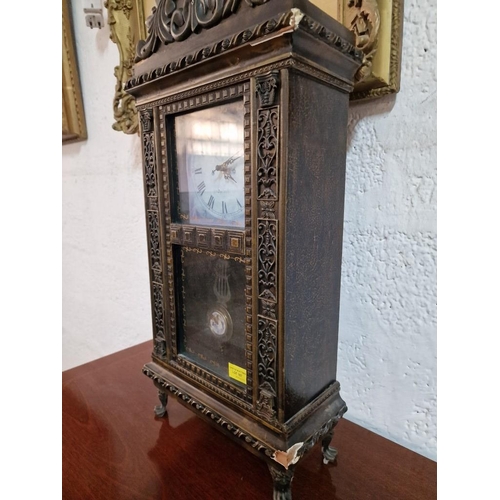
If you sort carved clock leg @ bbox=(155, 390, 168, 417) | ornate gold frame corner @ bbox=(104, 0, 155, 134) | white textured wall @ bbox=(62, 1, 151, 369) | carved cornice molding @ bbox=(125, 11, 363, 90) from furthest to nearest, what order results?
white textured wall @ bbox=(62, 1, 151, 369), ornate gold frame corner @ bbox=(104, 0, 155, 134), carved clock leg @ bbox=(155, 390, 168, 417), carved cornice molding @ bbox=(125, 11, 363, 90)

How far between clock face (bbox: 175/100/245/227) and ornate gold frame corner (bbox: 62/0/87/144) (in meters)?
0.89

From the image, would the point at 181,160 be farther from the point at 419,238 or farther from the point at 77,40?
the point at 77,40

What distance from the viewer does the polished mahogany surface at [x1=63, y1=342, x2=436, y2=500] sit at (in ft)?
1.99

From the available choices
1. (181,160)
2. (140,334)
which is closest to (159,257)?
(181,160)

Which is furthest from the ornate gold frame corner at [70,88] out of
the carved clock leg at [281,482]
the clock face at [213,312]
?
the carved clock leg at [281,482]

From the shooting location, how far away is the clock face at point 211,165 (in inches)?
22.5

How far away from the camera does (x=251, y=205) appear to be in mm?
531

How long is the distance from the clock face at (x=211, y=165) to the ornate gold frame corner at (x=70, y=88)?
0.89 m

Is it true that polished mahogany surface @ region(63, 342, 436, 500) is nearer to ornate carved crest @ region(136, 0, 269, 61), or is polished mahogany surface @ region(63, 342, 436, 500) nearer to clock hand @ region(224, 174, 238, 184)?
clock hand @ region(224, 174, 238, 184)

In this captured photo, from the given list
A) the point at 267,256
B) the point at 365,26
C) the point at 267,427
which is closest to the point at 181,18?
the point at 365,26

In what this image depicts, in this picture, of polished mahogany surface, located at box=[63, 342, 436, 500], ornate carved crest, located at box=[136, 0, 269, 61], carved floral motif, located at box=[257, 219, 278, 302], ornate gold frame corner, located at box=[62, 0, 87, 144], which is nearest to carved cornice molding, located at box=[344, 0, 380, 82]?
ornate carved crest, located at box=[136, 0, 269, 61]

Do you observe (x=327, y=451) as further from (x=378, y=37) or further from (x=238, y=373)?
(x=378, y=37)

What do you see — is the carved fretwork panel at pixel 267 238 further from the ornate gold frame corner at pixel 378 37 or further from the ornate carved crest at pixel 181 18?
the ornate gold frame corner at pixel 378 37

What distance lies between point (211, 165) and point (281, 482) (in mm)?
556
